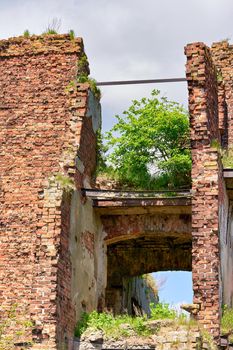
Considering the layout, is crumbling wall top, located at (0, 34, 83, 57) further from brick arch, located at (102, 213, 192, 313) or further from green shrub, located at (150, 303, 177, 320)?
green shrub, located at (150, 303, 177, 320)

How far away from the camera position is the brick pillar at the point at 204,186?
40.0 ft

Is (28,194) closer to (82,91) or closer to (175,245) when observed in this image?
(82,91)

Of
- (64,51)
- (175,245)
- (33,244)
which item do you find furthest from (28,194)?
(175,245)

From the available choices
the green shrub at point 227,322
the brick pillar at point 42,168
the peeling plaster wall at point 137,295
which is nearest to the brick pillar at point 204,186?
the green shrub at point 227,322

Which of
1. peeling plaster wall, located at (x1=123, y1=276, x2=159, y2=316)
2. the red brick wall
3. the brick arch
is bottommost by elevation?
peeling plaster wall, located at (x1=123, y1=276, x2=159, y2=316)

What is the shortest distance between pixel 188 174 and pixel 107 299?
4.53m

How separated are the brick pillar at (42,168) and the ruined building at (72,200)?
2 cm

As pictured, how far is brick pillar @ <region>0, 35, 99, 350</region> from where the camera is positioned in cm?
1249

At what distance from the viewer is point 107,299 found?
17.8m

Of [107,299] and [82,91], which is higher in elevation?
[82,91]

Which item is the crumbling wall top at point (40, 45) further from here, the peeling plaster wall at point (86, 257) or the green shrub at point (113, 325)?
the green shrub at point (113, 325)

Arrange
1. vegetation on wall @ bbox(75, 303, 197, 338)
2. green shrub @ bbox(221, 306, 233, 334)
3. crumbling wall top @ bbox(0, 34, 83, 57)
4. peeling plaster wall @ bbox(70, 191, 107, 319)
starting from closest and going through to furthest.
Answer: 1. green shrub @ bbox(221, 306, 233, 334)
2. vegetation on wall @ bbox(75, 303, 197, 338)
3. peeling plaster wall @ bbox(70, 191, 107, 319)
4. crumbling wall top @ bbox(0, 34, 83, 57)

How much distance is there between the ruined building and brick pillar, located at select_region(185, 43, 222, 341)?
0.7 inches

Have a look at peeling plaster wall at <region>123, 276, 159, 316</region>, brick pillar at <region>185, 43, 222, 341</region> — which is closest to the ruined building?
brick pillar at <region>185, 43, 222, 341</region>
